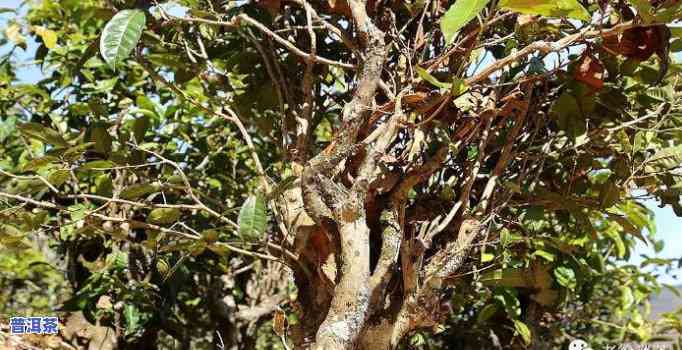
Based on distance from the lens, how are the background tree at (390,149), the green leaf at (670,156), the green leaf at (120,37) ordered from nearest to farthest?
the green leaf at (120,37) < the background tree at (390,149) < the green leaf at (670,156)

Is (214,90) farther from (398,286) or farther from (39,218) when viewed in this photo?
(398,286)

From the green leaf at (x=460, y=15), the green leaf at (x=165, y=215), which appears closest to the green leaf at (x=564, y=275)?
the green leaf at (x=165, y=215)

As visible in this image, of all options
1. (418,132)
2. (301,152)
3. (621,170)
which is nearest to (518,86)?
(418,132)

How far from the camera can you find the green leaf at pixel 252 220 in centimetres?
135

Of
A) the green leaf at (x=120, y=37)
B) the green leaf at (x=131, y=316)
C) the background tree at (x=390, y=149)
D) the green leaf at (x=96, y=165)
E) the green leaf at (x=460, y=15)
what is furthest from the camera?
the green leaf at (x=131, y=316)

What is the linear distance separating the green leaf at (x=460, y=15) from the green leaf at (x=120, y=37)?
24.0 inches

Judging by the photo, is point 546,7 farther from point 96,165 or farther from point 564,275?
point 564,275

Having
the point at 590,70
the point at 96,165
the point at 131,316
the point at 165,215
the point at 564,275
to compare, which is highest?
the point at 590,70

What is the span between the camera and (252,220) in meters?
1.36

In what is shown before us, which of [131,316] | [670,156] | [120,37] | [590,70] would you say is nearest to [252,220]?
[120,37]

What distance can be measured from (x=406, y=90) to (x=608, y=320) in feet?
9.32

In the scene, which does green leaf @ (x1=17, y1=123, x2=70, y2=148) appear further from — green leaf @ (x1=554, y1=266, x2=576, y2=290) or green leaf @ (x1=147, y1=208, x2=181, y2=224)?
green leaf @ (x1=554, y1=266, x2=576, y2=290)

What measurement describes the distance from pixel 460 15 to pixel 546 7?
180 mm

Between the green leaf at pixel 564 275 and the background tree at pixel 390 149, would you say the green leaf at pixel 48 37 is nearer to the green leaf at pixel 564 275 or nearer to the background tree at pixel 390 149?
the background tree at pixel 390 149
